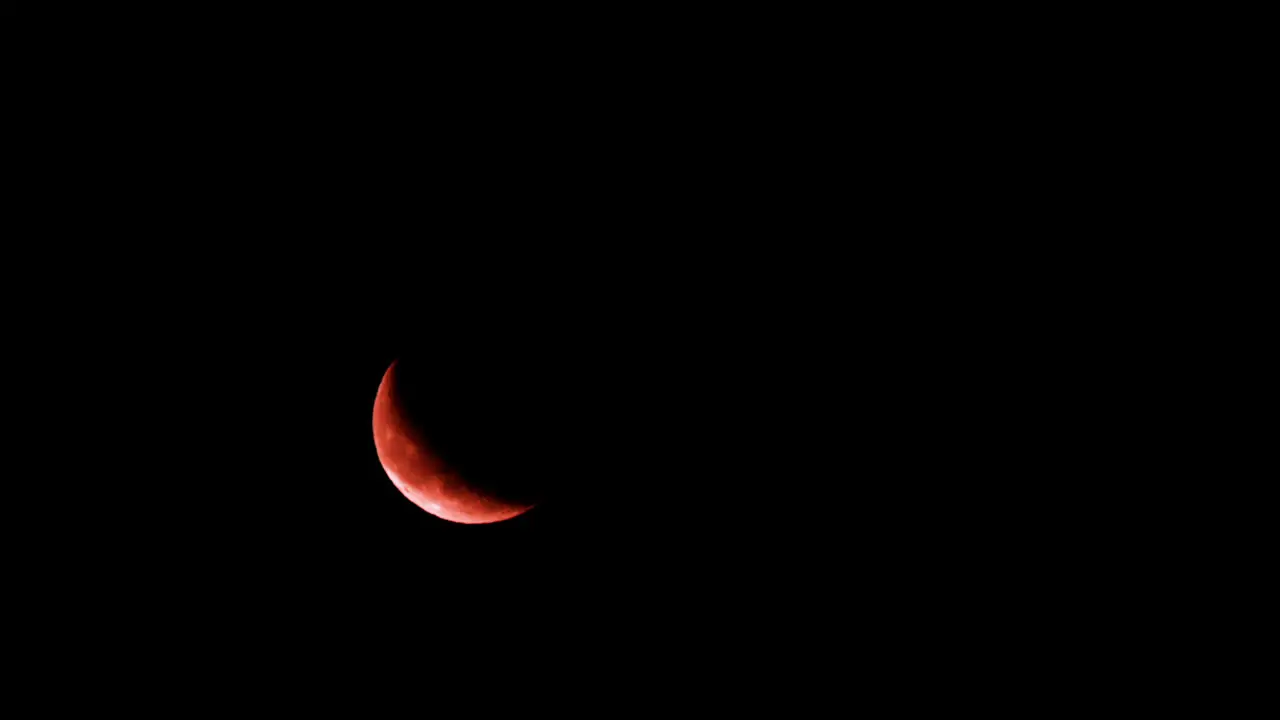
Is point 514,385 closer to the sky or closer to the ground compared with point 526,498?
closer to the sky

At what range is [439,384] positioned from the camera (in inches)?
98.9

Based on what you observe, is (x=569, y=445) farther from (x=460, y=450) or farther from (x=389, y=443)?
(x=389, y=443)

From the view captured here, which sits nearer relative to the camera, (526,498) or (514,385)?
(514,385)

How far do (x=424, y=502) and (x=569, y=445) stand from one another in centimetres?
56

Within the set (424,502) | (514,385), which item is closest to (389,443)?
(424,502)

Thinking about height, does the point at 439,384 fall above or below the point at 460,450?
above

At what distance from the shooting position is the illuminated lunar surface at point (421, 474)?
2518 mm

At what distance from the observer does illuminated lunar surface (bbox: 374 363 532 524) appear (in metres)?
2.52

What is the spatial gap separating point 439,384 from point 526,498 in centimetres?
55

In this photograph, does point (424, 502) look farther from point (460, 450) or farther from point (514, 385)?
point (514, 385)

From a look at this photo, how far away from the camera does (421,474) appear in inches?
99.8

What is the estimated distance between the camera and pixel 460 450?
2473 mm

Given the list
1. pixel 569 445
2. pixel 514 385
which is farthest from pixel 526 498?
pixel 514 385

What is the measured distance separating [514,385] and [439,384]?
26cm
